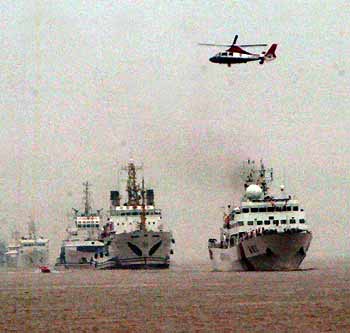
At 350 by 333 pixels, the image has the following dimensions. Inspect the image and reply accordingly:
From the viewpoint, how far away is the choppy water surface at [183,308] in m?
Result: 50.3

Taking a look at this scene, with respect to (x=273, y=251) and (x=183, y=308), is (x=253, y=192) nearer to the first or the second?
(x=273, y=251)

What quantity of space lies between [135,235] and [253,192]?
84.9ft

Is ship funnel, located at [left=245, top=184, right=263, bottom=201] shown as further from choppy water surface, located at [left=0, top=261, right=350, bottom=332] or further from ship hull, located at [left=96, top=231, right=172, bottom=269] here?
choppy water surface, located at [left=0, top=261, right=350, bottom=332]

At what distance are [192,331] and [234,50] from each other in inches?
2157

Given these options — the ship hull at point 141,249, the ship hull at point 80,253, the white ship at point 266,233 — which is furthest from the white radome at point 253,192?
the ship hull at point 80,253

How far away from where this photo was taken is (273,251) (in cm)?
11481

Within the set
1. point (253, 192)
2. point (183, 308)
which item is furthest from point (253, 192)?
point (183, 308)

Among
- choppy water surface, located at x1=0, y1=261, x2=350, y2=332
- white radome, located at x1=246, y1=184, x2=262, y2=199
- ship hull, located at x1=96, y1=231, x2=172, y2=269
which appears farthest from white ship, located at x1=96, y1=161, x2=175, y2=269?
choppy water surface, located at x1=0, y1=261, x2=350, y2=332

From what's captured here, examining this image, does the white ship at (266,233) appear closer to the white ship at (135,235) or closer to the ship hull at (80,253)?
the white ship at (135,235)

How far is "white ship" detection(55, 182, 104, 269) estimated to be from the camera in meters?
172

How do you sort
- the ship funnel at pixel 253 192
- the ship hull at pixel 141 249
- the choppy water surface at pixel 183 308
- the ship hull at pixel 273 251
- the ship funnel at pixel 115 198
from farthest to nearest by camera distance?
the ship funnel at pixel 115 198 < the ship hull at pixel 141 249 < the ship funnel at pixel 253 192 < the ship hull at pixel 273 251 < the choppy water surface at pixel 183 308

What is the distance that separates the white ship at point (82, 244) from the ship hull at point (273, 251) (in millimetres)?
46825

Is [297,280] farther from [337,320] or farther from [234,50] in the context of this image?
[337,320]

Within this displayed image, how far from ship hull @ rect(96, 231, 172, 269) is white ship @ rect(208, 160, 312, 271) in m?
19.8
